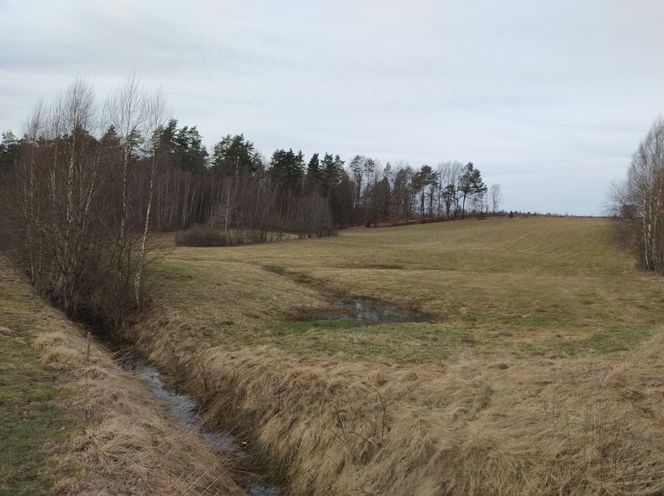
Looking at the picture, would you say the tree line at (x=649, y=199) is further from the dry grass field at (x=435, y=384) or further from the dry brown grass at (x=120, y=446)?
the dry brown grass at (x=120, y=446)

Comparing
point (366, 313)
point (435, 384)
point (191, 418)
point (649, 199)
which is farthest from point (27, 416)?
point (649, 199)

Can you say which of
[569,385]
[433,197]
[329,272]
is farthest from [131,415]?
[433,197]

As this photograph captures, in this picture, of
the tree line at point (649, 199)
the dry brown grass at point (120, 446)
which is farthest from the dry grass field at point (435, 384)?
the tree line at point (649, 199)

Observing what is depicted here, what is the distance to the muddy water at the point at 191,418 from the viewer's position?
786 cm

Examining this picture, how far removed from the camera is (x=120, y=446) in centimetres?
704

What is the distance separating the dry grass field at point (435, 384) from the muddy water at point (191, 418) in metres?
0.38

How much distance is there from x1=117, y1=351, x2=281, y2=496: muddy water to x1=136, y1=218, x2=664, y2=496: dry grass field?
0.38m

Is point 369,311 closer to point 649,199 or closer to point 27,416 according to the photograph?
point 27,416

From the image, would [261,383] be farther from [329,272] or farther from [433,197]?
[433,197]

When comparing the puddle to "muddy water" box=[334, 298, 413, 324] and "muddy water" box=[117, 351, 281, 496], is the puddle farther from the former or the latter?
"muddy water" box=[117, 351, 281, 496]

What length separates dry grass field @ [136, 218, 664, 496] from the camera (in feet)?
19.9

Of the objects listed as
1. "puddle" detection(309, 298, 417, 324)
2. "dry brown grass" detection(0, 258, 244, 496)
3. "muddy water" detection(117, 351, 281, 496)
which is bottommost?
"muddy water" detection(117, 351, 281, 496)

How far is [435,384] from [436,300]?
1729 cm

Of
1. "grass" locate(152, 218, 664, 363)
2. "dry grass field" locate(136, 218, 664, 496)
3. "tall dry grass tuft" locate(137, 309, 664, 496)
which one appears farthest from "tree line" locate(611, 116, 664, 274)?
"tall dry grass tuft" locate(137, 309, 664, 496)
